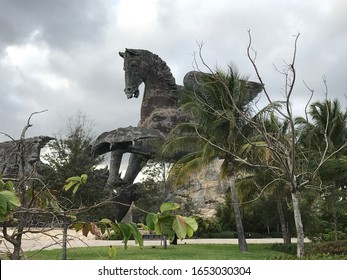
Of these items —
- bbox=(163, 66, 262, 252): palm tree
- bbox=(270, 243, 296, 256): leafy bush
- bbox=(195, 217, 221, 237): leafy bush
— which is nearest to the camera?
bbox=(163, 66, 262, 252): palm tree

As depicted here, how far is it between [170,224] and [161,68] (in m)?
23.7

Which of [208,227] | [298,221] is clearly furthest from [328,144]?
[208,227]

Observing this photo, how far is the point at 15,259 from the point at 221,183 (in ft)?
84.3

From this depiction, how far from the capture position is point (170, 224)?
135 cm

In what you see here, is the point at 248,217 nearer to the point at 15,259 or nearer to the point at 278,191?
the point at 278,191

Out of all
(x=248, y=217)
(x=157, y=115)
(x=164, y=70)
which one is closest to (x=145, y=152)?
(x=157, y=115)

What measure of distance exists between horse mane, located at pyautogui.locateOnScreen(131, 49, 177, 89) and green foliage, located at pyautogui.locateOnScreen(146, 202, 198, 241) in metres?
23.2

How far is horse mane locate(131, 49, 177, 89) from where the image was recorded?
24266mm

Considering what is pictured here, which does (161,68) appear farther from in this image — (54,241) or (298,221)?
(54,241)

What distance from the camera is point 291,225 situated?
21125 mm

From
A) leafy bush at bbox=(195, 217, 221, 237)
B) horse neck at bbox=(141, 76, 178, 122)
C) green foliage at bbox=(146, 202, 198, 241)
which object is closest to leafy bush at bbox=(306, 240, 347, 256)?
green foliage at bbox=(146, 202, 198, 241)

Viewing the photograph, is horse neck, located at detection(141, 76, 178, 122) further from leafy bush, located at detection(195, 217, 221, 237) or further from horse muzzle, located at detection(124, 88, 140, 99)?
leafy bush, located at detection(195, 217, 221, 237)

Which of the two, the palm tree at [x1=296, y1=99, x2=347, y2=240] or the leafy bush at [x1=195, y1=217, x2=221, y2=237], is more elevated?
the palm tree at [x1=296, y1=99, x2=347, y2=240]

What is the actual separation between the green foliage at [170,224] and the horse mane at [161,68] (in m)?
23.2
